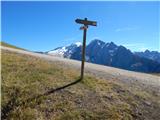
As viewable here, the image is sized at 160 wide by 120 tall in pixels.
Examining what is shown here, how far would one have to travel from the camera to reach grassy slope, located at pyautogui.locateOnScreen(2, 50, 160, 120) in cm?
1245

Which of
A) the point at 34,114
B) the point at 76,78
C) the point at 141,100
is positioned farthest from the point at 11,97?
the point at 141,100

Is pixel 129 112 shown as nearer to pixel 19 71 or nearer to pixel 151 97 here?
pixel 151 97

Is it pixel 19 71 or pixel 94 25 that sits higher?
pixel 94 25

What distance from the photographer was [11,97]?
13.4 metres

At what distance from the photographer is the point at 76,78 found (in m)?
17.0

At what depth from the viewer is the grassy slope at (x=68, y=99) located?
12453mm

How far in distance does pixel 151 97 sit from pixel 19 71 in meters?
8.18

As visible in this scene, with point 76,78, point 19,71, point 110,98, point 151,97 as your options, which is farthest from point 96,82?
point 19,71

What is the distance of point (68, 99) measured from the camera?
13703mm

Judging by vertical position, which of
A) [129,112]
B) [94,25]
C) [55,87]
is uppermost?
[94,25]

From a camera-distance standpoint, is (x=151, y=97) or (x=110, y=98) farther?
(x=151, y=97)

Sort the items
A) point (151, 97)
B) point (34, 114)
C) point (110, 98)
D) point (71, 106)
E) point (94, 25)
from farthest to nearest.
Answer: point (94, 25) < point (151, 97) < point (110, 98) < point (71, 106) < point (34, 114)

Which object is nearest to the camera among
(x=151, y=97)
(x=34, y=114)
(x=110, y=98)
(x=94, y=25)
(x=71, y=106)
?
(x=34, y=114)

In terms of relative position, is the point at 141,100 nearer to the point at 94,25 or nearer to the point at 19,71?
the point at 94,25
